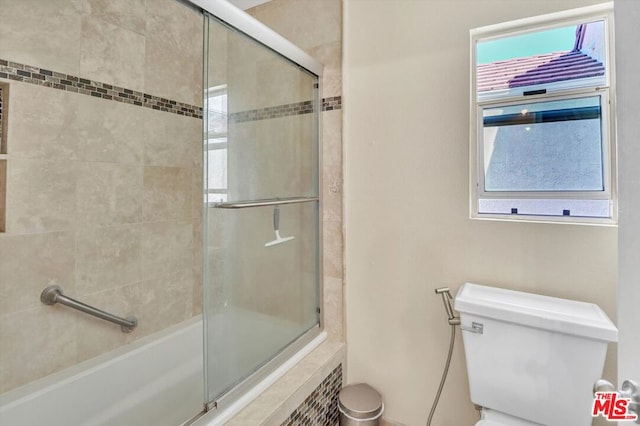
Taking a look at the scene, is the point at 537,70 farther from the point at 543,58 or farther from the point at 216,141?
the point at 216,141

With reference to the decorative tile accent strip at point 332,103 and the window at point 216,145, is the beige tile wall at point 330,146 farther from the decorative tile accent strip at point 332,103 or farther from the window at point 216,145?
the window at point 216,145

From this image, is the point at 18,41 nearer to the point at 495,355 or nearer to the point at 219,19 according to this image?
the point at 219,19

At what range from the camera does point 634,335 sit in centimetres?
58

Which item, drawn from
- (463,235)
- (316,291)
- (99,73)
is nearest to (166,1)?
(99,73)

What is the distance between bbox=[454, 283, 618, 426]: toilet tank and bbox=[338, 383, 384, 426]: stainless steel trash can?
17.9 inches

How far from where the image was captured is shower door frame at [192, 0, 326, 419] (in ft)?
3.76

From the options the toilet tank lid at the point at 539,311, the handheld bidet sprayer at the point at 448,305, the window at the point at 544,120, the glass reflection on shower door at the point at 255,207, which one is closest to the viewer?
the toilet tank lid at the point at 539,311

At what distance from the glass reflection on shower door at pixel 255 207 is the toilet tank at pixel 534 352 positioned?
84cm

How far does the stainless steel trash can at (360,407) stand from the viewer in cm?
142

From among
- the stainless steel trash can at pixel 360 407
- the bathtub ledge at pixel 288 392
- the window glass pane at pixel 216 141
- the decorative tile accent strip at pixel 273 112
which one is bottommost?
the stainless steel trash can at pixel 360 407

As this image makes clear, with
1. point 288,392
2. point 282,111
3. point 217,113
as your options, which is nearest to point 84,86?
point 217,113

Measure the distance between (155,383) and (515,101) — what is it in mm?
2282

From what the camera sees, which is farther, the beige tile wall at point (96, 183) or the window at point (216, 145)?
the beige tile wall at point (96, 183)

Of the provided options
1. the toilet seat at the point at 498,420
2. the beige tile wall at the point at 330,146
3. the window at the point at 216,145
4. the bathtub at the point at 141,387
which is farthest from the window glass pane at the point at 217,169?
the toilet seat at the point at 498,420
